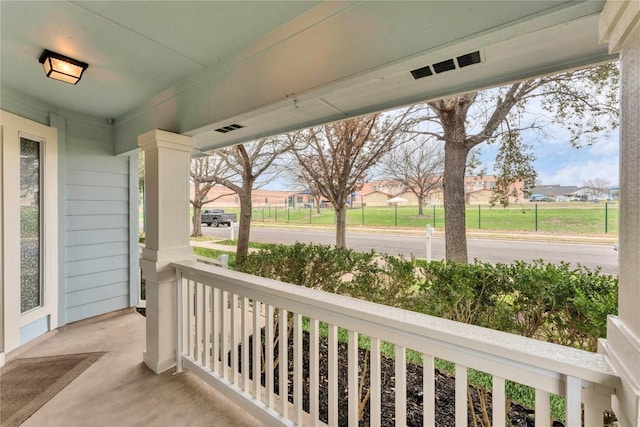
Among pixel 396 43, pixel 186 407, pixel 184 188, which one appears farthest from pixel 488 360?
pixel 184 188

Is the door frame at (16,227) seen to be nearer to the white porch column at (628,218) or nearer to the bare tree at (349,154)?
the bare tree at (349,154)

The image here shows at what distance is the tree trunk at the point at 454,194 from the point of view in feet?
10.4

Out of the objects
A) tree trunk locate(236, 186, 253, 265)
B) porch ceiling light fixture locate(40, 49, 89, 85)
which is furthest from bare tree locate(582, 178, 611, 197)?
tree trunk locate(236, 186, 253, 265)

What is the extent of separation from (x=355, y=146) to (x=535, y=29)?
330cm

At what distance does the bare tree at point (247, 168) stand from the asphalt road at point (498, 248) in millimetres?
1321

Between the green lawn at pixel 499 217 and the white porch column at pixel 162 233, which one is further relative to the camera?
the white porch column at pixel 162 233

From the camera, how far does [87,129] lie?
3.34 meters

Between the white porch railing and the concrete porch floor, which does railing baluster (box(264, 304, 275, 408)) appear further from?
the concrete porch floor

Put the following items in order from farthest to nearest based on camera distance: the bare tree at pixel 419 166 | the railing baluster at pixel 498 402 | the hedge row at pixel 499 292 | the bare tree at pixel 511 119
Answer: the bare tree at pixel 419 166 < the bare tree at pixel 511 119 < the hedge row at pixel 499 292 < the railing baluster at pixel 498 402

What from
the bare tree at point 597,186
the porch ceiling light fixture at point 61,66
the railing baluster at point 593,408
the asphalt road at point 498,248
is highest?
the porch ceiling light fixture at point 61,66

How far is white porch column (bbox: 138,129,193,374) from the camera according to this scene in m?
2.33

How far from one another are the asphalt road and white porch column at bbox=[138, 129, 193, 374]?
175 cm

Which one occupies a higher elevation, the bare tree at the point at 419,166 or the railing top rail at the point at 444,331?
the bare tree at the point at 419,166

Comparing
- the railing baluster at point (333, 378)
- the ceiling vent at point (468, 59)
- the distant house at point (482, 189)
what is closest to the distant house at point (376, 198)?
the distant house at point (482, 189)
